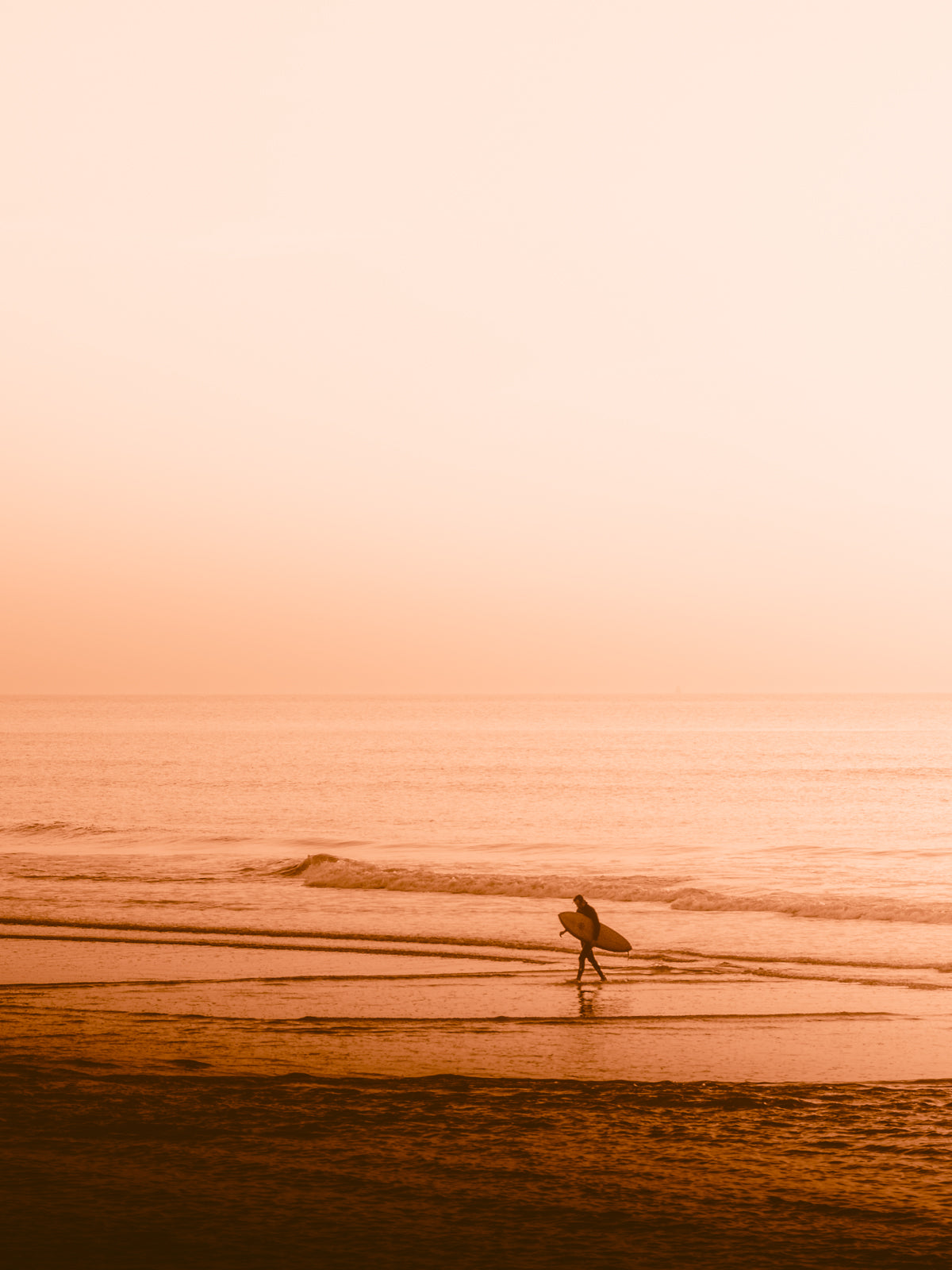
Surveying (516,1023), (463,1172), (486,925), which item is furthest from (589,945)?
(463,1172)

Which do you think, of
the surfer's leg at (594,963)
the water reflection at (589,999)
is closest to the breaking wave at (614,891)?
the surfer's leg at (594,963)

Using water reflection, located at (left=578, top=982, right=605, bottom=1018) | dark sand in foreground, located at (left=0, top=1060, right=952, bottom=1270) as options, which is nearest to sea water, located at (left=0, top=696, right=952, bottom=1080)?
water reflection, located at (left=578, top=982, right=605, bottom=1018)

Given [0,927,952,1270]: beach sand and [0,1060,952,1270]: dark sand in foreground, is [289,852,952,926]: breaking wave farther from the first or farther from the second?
[0,1060,952,1270]: dark sand in foreground

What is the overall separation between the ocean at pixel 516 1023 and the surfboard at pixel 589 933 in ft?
1.82

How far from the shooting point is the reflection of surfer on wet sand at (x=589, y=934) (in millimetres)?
19062

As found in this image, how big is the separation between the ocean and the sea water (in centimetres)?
11

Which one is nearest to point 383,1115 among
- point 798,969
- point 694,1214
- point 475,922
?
point 694,1214

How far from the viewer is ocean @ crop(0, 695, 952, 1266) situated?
9289 millimetres

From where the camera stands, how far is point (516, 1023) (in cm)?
1570

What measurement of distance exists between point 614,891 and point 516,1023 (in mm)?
15847

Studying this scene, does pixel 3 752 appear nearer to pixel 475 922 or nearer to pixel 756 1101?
pixel 475 922

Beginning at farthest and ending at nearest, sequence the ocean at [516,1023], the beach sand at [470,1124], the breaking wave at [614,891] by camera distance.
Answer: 1. the breaking wave at [614,891]
2. the ocean at [516,1023]
3. the beach sand at [470,1124]

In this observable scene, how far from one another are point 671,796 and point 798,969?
49241 mm

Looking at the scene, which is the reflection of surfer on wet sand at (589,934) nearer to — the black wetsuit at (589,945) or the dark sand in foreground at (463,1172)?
the black wetsuit at (589,945)
